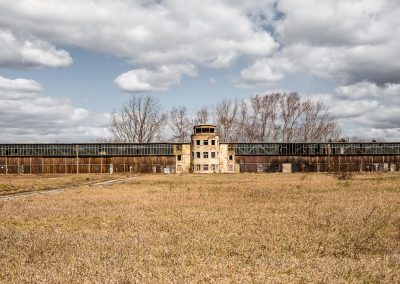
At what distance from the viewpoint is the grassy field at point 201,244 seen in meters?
9.71

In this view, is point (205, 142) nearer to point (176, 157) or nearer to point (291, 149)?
point (176, 157)

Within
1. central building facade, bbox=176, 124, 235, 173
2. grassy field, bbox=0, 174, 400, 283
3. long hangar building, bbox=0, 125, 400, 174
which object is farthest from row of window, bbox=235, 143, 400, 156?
grassy field, bbox=0, 174, 400, 283

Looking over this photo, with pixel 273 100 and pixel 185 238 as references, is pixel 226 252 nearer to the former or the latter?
pixel 185 238

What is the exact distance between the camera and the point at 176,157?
→ 305 feet

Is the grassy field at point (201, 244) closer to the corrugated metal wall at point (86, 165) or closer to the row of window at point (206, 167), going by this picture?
the row of window at point (206, 167)

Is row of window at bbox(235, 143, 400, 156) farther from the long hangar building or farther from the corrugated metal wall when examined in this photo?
the corrugated metal wall

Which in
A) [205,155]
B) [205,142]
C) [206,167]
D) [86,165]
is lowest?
[206,167]

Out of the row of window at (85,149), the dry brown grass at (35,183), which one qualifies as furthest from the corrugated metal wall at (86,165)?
the dry brown grass at (35,183)

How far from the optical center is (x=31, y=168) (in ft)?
301

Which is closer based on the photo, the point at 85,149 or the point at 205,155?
the point at 205,155

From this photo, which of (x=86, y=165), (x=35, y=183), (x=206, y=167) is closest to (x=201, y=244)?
(x=35, y=183)

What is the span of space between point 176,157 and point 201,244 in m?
79.9

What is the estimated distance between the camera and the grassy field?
9.71 metres

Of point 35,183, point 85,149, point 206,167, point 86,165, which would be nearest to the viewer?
point 35,183
